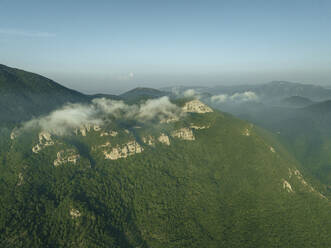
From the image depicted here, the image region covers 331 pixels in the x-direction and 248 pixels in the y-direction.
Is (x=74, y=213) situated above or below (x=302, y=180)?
above

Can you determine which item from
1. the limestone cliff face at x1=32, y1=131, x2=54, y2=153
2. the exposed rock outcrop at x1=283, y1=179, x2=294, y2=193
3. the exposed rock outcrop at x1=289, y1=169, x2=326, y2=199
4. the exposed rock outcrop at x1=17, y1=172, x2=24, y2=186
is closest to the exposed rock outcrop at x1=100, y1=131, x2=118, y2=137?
the limestone cliff face at x1=32, y1=131, x2=54, y2=153

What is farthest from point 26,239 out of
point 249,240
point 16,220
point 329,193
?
point 329,193

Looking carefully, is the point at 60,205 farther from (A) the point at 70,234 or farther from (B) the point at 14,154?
(B) the point at 14,154

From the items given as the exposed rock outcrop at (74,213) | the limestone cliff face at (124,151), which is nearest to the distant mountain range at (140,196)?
Result: the exposed rock outcrop at (74,213)

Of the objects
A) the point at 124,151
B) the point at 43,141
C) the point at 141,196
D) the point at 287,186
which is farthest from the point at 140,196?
the point at 287,186

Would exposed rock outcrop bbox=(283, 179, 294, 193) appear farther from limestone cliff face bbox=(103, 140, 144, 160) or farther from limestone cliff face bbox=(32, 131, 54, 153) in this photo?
limestone cliff face bbox=(32, 131, 54, 153)

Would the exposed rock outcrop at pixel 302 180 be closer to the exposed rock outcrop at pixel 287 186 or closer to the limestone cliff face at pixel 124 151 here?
the exposed rock outcrop at pixel 287 186

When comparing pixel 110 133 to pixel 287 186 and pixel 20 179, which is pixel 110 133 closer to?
pixel 20 179
